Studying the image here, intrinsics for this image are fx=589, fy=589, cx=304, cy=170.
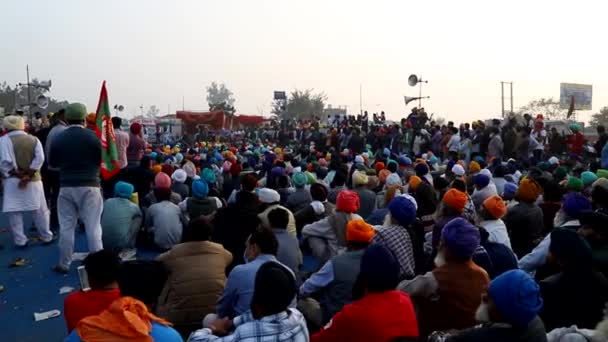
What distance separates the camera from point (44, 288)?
247 inches

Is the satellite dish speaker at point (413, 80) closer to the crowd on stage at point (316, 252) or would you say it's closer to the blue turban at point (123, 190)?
the crowd on stage at point (316, 252)

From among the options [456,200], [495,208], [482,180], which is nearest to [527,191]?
[495,208]

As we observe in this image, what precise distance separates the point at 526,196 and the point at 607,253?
6.72 ft

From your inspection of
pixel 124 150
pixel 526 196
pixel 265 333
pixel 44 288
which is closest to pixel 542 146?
pixel 526 196

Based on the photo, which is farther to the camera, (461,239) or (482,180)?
(482,180)

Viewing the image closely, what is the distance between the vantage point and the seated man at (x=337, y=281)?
13.8 feet

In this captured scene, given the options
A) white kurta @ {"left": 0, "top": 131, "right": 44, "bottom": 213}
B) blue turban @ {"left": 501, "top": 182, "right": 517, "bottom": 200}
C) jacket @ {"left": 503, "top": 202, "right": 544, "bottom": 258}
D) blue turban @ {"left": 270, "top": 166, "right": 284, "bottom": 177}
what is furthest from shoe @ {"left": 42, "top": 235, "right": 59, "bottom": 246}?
blue turban @ {"left": 501, "top": 182, "right": 517, "bottom": 200}

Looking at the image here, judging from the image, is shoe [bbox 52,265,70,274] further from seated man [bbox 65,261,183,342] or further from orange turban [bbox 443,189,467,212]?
seated man [bbox 65,261,183,342]

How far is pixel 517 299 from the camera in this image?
2615 millimetres

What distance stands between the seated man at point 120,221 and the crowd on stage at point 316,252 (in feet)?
0.06

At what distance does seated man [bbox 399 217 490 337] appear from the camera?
3.57m

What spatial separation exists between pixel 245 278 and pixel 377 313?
1101mm

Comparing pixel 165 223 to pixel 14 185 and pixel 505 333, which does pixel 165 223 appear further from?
pixel 505 333

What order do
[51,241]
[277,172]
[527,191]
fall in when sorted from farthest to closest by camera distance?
[277,172] → [51,241] → [527,191]
